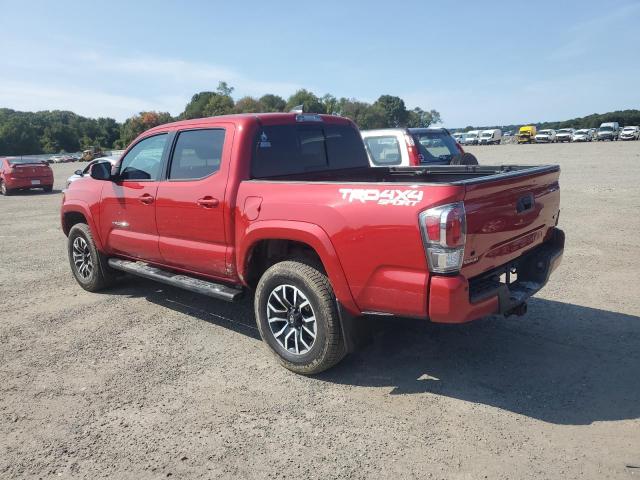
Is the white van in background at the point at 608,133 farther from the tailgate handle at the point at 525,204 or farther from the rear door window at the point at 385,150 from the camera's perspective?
the tailgate handle at the point at 525,204

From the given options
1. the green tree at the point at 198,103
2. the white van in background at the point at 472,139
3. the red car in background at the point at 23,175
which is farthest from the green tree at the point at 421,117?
the red car in background at the point at 23,175

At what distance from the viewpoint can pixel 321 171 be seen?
495 centimetres

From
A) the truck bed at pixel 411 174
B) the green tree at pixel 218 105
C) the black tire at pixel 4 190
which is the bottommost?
the black tire at pixel 4 190

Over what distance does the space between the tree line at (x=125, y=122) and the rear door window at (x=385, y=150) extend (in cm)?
8140

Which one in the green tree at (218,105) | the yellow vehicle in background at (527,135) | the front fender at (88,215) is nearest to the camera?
the front fender at (88,215)

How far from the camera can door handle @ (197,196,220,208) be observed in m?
4.38

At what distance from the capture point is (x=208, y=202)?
4.45 metres

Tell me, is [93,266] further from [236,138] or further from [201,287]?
[236,138]

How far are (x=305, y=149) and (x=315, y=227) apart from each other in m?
1.40

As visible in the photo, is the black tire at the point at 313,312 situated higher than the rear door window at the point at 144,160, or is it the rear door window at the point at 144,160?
the rear door window at the point at 144,160

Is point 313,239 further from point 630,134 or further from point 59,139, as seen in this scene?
point 59,139

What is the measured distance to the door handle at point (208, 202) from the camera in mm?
4383

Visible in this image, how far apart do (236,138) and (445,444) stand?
2883 millimetres

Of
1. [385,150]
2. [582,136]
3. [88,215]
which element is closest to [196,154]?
[88,215]
